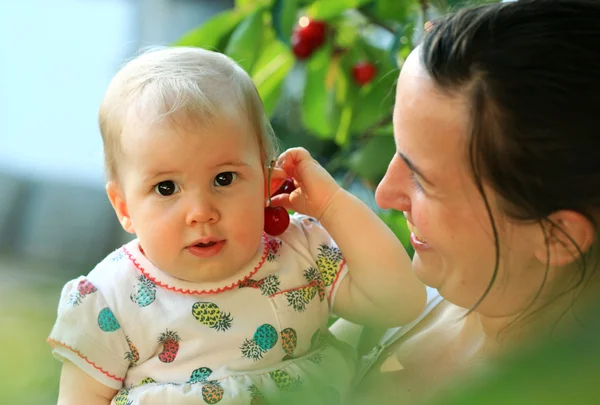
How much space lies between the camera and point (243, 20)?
201 cm

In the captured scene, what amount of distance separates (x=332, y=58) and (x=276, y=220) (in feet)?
4.01

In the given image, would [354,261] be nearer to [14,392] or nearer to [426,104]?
[426,104]

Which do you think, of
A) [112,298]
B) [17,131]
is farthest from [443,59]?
[17,131]

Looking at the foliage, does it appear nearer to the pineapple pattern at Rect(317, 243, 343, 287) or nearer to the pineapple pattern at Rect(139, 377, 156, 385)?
the pineapple pattern at Rect(317, 243, 343, 287)

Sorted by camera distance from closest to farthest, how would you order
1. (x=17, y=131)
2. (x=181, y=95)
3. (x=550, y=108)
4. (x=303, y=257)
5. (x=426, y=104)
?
(x=550, y=108) < (x=426, y=104) < (x=181, y=95) < (x=303, y=257) < (x=17, y=131)

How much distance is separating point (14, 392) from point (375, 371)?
29.4 inches

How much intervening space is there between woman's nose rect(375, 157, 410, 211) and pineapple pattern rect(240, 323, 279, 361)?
23cm

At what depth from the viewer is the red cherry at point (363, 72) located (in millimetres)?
2047

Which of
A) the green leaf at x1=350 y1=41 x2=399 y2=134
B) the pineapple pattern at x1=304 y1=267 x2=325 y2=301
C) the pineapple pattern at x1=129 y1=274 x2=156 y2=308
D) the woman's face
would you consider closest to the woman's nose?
the woman's face

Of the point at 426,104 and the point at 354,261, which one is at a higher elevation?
the point at 426,104

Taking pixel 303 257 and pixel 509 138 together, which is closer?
pixel 509 138

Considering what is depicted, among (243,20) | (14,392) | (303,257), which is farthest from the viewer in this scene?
(243,20)

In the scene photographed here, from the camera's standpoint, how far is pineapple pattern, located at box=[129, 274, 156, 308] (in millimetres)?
900

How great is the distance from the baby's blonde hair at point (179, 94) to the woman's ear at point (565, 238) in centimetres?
41
